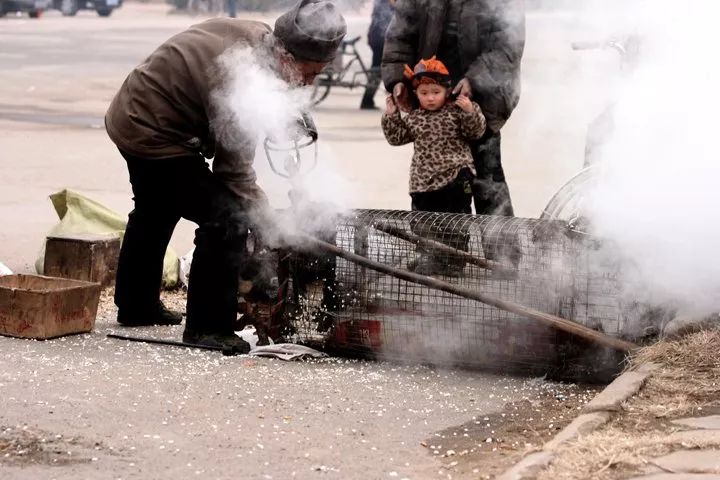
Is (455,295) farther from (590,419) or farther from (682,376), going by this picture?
(590,419)

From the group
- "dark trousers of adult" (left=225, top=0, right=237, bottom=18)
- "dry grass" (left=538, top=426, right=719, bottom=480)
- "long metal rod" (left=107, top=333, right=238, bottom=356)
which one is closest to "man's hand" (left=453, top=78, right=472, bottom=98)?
"long metal rod" (left=107, top=333, right=238, bottom=356)

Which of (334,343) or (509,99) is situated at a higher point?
(509,99)

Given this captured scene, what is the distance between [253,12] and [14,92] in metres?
12.3

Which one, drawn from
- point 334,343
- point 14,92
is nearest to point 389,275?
point 334,343

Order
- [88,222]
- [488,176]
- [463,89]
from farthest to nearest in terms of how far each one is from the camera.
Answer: [88,222] → [488,176] → [463,89]

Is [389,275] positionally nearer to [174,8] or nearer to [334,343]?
[334,343]

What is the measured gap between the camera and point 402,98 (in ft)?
23.5

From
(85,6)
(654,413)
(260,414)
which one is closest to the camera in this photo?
(654,413)

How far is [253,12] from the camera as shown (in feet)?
98.3

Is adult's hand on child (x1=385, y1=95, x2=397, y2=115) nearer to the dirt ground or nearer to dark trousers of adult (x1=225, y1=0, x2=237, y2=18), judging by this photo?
the dirt ground

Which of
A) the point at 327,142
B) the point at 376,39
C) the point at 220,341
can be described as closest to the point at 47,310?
the point at 220,341

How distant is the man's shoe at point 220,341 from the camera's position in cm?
595

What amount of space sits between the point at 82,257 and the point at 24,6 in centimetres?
3221

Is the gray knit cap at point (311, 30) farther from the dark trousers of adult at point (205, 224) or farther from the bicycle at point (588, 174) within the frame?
the bicycle at point (588, 174)
